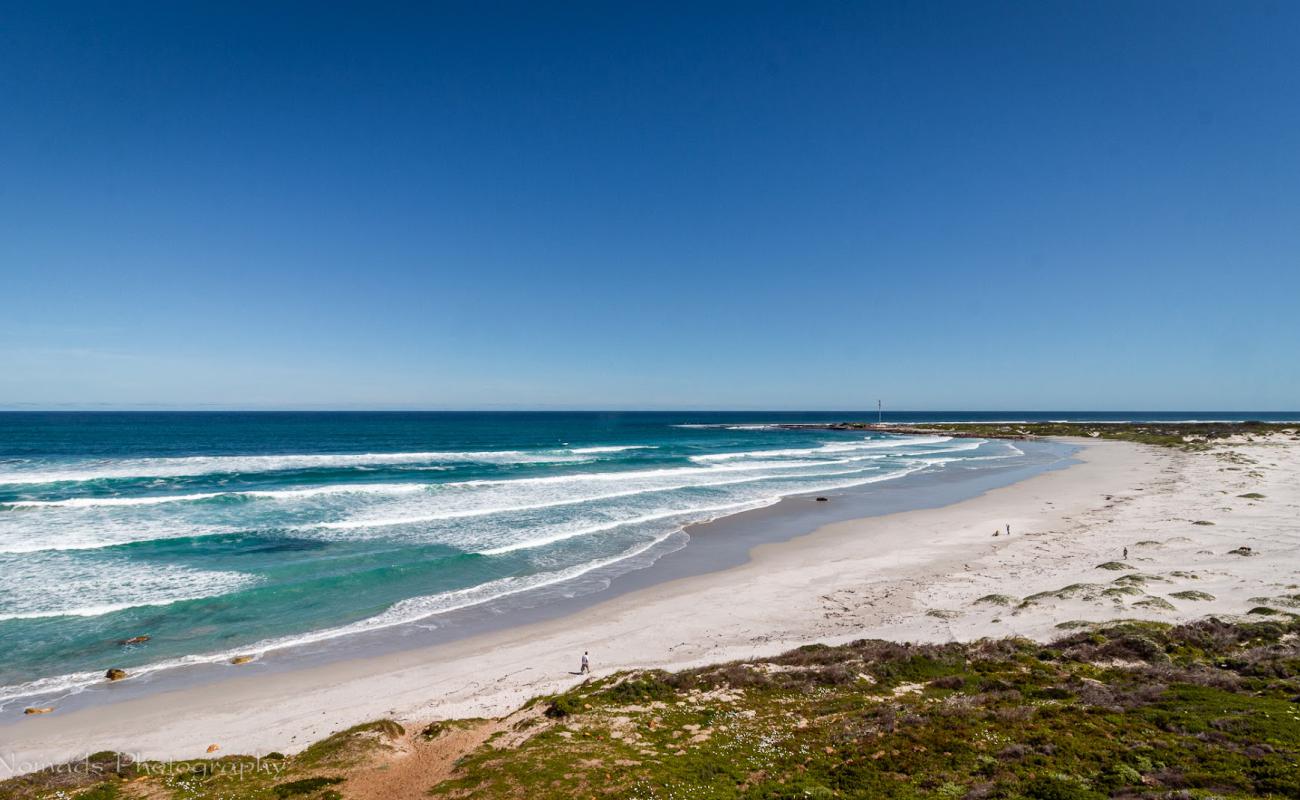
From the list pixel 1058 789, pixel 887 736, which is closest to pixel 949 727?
pixel 887 736

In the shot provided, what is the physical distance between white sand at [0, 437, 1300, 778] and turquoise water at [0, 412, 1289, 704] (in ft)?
9.20

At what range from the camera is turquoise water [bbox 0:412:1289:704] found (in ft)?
52.0

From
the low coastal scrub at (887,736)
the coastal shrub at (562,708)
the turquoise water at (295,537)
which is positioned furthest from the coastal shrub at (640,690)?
the turquoise water at (295,537)

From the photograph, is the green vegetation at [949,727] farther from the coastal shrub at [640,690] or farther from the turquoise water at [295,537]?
the turquoise water at [295,537]

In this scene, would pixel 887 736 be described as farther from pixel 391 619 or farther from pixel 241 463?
pixel 241 463

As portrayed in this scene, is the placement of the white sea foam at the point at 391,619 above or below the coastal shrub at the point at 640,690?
below

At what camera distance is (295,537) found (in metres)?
26.0

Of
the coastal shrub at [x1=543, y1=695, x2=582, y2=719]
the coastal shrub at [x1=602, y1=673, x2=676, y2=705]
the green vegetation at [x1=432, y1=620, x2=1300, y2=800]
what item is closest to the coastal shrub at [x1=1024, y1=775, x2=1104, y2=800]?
the green vegetation at [x1=432, y1=620, x2=1300, y2=800]

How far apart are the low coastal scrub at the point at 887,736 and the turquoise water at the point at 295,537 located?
7942 mm

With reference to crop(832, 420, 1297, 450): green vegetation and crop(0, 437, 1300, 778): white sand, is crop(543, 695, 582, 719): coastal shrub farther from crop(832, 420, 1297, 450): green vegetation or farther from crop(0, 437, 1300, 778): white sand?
crop(832, 420, 1297, 450): green vegetation

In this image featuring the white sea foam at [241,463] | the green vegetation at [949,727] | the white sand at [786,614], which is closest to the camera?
the green vegetation at [949,727]

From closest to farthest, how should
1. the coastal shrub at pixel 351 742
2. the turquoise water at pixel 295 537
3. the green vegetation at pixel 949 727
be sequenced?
the green vegetation at pixel 949 727 < the coastal shrub at pixel 351 742 < the turquoise water at pixel 295 537

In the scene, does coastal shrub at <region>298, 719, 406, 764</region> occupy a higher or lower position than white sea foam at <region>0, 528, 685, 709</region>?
higher

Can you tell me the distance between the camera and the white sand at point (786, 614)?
11.3m
